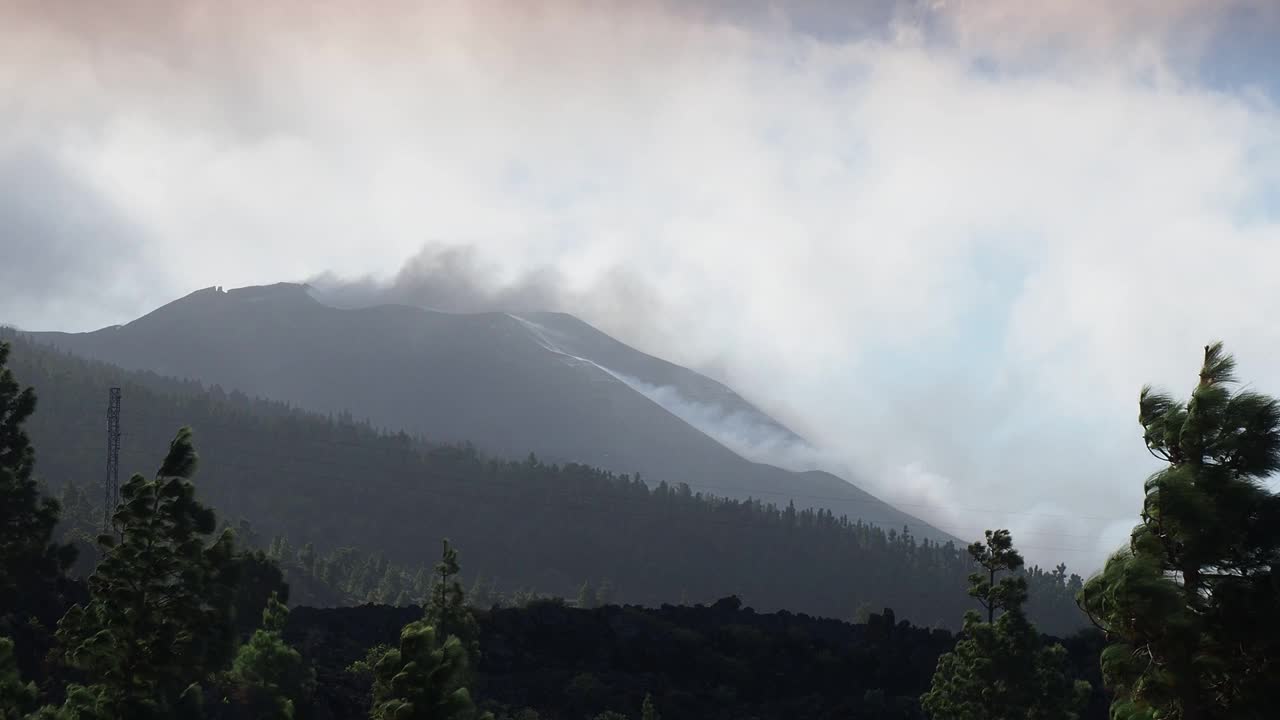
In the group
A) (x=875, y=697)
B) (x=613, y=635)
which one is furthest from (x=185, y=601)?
(x=613, y=635)

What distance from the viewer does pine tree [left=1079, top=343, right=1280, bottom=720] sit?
21281mm

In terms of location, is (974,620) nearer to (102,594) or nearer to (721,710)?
(102,594)

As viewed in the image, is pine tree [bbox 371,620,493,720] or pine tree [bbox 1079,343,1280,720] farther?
pine tree [bbox 371,620,493,720]

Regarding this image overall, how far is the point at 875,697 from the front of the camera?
140 meters

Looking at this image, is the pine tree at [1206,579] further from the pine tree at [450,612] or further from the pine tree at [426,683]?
the pine tree at [450,612]

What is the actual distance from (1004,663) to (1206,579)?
42.8 metres

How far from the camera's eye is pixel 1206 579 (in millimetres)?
21891

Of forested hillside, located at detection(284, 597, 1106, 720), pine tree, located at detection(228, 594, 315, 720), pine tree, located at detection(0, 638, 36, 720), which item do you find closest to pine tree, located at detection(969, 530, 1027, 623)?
pine tree, located at detection(228, 594, 315, 720)

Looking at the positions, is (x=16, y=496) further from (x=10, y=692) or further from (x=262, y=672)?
(x=10, y=692)

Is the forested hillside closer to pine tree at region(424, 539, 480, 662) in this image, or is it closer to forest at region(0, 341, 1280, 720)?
forest at region(0, 341, 1280, 720)

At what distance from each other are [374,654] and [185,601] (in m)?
57.9

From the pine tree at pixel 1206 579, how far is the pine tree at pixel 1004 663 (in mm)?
39848

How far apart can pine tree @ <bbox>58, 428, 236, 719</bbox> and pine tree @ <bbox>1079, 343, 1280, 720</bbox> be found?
29229mm

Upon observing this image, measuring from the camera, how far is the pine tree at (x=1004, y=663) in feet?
204
